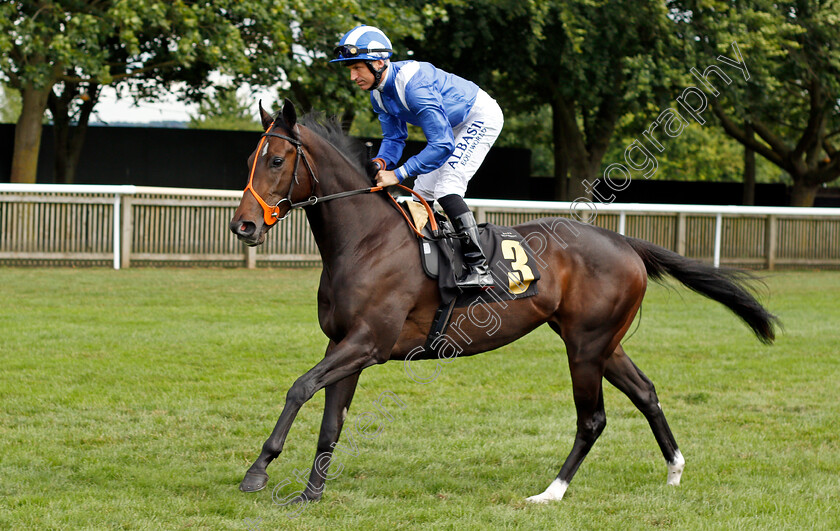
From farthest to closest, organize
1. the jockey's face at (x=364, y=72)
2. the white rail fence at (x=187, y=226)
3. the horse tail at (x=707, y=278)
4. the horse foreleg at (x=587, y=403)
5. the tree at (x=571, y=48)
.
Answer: the tree at (x=571, y=48)
the white rail fence at (x=187, y=226)
the horse tail at (x=707, y=278)
the horse foreleg at (x=587, y=403)
the jockey's face at (x=364, y=72)

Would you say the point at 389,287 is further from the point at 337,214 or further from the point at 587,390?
the point at 587,390

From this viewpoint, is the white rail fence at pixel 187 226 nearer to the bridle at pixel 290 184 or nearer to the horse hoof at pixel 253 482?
the bridle at pixel 290 184

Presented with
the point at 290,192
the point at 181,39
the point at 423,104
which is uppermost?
the point at 181,39

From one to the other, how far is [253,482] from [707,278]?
110 inches

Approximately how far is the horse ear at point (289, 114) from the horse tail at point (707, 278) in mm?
2071

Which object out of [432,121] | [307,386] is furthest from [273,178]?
[307,386]

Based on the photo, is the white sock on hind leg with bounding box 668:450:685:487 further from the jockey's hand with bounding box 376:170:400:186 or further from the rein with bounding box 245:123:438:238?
the jockey's hand with bounding box 376:170:400:186

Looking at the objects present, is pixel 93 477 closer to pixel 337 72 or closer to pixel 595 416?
pixel 595 416

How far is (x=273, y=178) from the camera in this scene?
4.01 metres

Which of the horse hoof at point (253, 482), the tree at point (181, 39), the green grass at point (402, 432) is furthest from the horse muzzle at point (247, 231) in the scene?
the tree at point (181, 39)

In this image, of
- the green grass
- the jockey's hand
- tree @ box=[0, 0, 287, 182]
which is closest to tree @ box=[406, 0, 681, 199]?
tree @ box=[0, 0, 287, 182]

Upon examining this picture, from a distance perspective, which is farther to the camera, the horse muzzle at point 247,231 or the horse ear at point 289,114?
the horse ear at point 289,114

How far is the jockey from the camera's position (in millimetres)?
4230

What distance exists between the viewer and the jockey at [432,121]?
423 centimetres
